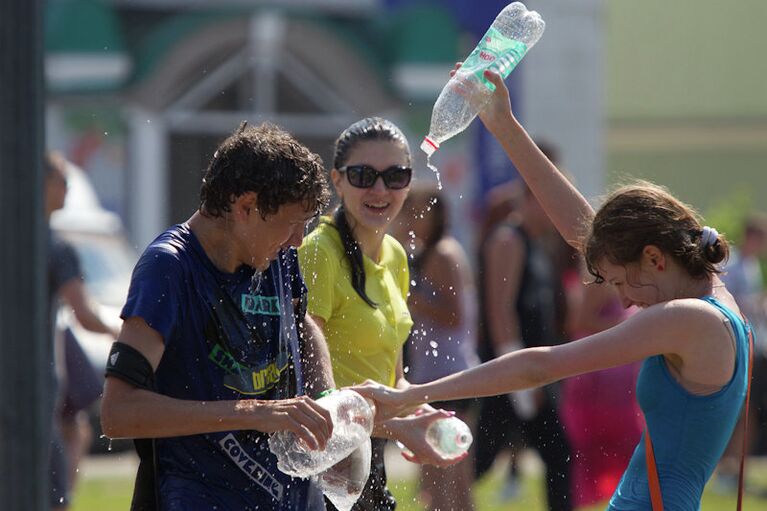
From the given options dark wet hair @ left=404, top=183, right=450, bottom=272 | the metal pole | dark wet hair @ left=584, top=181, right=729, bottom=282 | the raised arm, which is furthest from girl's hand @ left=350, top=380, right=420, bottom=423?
dark wet hair @ left=404, top=183, right=450, bottom=272

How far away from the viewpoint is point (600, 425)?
282 inches

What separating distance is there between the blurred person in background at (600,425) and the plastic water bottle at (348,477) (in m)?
2.90

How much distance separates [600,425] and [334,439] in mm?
3736

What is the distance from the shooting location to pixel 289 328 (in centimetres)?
375

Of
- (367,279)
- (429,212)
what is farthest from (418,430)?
(429,212)

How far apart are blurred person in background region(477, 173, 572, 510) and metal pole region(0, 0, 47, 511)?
14.1 ft

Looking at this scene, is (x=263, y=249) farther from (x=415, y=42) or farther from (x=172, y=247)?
(x=415, y=42)

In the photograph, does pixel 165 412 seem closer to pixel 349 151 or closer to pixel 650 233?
pixel 650 233

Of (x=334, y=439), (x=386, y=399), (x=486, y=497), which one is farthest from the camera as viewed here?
(x=486, y=497)

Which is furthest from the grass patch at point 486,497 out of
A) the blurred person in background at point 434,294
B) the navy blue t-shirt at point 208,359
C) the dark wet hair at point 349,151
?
the navy blue t-shirt at point 208,359

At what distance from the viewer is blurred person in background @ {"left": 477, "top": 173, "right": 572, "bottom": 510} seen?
764 centimetres

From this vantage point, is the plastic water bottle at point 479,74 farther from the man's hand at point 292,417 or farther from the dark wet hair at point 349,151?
the man's hand at point 292,417

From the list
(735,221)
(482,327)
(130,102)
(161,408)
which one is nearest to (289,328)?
(161,408)

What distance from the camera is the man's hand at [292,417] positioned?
3.32m
